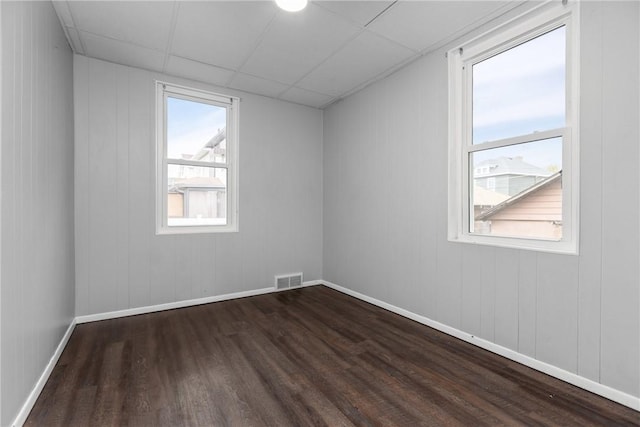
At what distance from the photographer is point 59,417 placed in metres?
1.66

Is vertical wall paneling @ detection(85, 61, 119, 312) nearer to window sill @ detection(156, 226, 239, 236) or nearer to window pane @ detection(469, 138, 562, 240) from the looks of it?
window sill @ detection(156, 226, 239, 236)

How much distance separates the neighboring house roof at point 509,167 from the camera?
89.6 inches

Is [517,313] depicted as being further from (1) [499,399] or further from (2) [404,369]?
(2) [404,369]

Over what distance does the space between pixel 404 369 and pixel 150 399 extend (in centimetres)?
168

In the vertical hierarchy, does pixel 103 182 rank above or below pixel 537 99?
below

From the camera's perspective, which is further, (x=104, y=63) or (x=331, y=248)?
(x=331, y=248)

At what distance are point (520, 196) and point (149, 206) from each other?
3627 millimetres

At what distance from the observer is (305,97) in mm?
4160

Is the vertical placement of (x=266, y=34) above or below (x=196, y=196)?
above

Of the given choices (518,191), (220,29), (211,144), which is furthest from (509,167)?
(211,144)

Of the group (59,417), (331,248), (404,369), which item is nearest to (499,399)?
(404,369)

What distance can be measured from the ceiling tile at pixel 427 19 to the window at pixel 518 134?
21 cm

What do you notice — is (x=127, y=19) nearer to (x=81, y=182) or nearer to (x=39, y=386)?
(x=81, y=182)

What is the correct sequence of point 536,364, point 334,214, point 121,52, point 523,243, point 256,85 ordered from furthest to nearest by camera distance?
1. point 334,214
2. point 256,85
3. point 121,52
4. point 523,243
5. point 536,364
